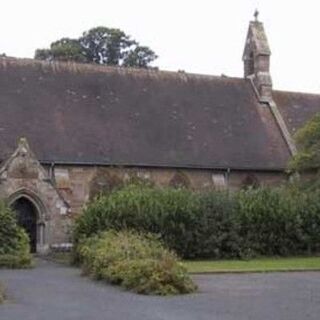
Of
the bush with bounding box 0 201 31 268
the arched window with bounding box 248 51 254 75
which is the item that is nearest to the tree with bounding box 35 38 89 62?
the arched window with bounding box 248 51 254 75

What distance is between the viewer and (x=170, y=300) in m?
17.6

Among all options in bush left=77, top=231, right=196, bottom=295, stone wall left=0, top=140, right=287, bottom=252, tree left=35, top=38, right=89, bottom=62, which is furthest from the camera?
tree left=35, top=38, right=89, bottom=62

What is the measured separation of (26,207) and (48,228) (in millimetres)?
1550

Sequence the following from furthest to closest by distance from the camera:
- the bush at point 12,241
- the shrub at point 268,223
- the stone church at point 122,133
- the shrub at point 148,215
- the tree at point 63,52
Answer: the tree at point 63,52 → the stone church at point 122,133 → the shrub at point 268,223 → the shrub at point 148,215 → the bush at point 12,241

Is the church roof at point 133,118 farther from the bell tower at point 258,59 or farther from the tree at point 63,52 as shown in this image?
the tree at point 63,52

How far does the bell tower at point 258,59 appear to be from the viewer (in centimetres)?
4756

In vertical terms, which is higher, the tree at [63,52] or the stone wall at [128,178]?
the tree at [63,52]

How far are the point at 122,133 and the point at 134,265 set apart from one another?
68.9 feet

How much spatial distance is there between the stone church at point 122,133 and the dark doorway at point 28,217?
0.05m

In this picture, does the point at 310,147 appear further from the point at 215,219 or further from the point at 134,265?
the point at 134,265

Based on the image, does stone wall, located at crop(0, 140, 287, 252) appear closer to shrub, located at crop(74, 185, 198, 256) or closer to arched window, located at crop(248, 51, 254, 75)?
shrub, located at crop(74, 185, 198, 256)

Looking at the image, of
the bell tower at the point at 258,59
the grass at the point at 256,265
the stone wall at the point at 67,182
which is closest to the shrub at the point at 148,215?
the grass at the point at 256,265

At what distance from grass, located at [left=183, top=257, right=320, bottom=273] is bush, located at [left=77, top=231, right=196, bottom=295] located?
2410 mm

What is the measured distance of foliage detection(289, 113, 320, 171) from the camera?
3603cm
